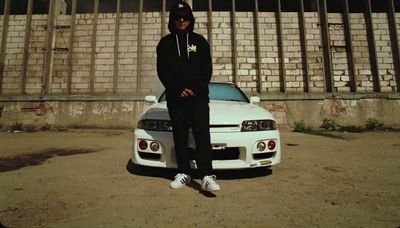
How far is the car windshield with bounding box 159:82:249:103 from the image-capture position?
145 inches

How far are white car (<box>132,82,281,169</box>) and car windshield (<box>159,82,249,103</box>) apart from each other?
845 mm

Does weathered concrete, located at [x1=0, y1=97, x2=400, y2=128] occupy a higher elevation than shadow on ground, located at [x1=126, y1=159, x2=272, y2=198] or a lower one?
higher

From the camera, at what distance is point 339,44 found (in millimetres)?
9656

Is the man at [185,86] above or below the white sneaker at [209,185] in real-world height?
above

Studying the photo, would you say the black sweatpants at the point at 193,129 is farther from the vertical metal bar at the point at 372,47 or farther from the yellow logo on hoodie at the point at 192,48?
the vertical metal bar at the point at 372,47

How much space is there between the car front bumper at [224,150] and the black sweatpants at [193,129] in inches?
6.0

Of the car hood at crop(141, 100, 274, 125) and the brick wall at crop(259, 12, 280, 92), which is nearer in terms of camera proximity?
the car hood at crop(141, 100, 274, 125)

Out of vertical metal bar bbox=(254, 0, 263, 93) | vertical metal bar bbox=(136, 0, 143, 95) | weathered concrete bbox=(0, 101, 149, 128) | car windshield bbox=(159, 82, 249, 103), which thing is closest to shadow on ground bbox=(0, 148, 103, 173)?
car windshield bbox=(159, 82, 249, 103)

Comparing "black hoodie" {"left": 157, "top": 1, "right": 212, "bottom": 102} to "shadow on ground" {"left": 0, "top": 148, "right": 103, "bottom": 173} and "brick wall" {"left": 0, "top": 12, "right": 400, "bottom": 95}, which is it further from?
"brick wall" {"left": 0, "top": 12, "right": 400, "bottom": 95}

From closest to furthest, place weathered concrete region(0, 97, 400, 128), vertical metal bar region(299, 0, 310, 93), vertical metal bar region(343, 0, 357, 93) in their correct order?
weathered concrete region(0, 97, 400, 128) → vertical metal bar region(343, 0, 357, 93) → vertical metal bar region(299, 0, 310, 93)

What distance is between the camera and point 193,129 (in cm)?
253

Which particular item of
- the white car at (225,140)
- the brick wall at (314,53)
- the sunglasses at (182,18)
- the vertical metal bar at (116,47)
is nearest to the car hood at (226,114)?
the white car at (225,140)

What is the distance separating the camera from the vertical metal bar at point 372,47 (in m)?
9.33

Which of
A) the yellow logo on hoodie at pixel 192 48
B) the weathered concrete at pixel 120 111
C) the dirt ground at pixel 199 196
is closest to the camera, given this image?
the dirt ground at pixel 199 196
